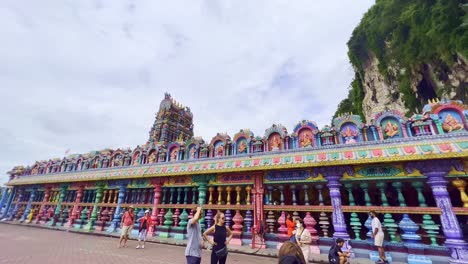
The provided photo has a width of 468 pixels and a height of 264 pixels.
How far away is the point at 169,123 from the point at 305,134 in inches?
902

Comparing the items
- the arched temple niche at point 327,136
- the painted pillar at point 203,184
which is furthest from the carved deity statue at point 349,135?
the painted pillar at point 203,184

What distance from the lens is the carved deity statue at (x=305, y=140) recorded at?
8.98m

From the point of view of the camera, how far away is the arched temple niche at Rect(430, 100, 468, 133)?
6996mm

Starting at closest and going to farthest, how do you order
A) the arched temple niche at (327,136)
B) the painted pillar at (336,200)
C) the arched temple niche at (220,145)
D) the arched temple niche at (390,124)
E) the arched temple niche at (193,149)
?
the painted pillar at (336,200), the arched temple niche at (390,124), the arched temple niche at (327,136), the arched temple niche at (220,145), the arched temple niche at (193,149)

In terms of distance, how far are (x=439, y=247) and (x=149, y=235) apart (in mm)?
11667

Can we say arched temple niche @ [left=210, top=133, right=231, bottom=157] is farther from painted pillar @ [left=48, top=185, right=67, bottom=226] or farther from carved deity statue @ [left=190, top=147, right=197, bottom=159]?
painted pillar @ [left=48, top=185, right=67, bottom=226]

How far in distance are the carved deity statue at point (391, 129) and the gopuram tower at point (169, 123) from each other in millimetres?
23091

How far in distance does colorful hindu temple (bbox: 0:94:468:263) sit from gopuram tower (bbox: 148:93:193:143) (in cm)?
1303

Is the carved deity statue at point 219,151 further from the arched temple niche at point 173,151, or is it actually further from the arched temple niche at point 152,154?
the arched temple niche at point 152,154

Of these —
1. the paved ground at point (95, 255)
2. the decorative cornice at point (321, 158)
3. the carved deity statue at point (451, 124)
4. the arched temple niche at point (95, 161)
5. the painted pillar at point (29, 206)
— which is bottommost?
the paved ground at point (95, 255)

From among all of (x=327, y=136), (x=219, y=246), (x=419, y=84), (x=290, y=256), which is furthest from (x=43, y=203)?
(x=419, y=84)

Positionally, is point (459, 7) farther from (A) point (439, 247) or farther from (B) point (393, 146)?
(A) point (439, 247)

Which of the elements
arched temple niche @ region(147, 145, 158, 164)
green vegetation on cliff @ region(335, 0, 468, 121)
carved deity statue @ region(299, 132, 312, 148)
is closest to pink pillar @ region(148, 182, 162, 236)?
arched temple niche @ region(147, 145, 158, 164)

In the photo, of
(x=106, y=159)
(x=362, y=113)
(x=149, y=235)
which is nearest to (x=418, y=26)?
(x=362, y=113)
